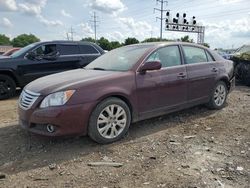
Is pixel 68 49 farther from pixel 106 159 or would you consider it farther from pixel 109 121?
pixel 106 159

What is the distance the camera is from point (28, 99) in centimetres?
482

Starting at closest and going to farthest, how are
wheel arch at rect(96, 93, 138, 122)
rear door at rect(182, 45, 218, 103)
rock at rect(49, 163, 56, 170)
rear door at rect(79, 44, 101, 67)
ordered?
rock at rect(49, 163, 56, 170), wheel arch at rect(96, 93, 138, 122), rear door at rect(182, 45, 218, 103), rear door at rect(79, 44, 101, 67)

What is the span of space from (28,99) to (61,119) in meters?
0.73

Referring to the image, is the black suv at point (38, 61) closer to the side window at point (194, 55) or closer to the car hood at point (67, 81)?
the car hood at point (67, 81)

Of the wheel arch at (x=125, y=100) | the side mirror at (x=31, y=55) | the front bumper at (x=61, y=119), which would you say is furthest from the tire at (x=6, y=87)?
the wheel arch at (x=125, y=100)

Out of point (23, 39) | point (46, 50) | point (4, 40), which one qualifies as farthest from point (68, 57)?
point (4, 40)

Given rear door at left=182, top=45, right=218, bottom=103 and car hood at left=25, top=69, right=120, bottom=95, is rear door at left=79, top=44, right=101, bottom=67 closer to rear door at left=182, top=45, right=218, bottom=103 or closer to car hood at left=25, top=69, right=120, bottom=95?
rear door at left=182, top=45, right=218, bottom=103

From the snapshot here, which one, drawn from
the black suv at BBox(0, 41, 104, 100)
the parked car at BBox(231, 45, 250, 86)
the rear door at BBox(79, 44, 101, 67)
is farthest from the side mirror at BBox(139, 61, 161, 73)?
the parked car at BBox(231, 45, 250, 86)

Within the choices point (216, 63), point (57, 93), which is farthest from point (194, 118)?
point (57, 93)

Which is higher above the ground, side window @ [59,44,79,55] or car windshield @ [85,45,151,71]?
side window @ [59,44,79,55]

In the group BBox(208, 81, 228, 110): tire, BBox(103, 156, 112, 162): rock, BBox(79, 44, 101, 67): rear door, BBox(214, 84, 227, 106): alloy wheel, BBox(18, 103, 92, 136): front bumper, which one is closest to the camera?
BBox(103, 156, 112, 162): rock

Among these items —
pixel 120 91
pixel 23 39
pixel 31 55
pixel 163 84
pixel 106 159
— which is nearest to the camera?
pixel 106 159

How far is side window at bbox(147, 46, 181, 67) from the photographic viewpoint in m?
5.64

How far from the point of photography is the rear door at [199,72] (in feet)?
20.2
